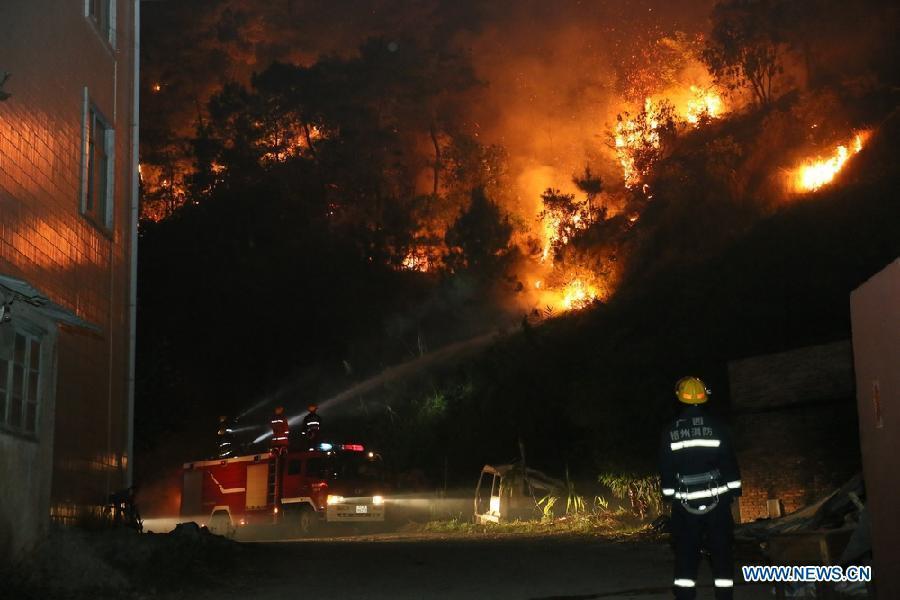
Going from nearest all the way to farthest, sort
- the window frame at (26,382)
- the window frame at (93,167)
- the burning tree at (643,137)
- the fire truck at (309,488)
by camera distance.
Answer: the window frame at (26,382) < the window frame at (93,167) < the fire truck at (309,488) < the burning tree at (643,137)

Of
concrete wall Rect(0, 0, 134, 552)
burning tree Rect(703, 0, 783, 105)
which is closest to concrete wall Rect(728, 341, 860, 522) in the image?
concrete wall Rect(0, 0, 134, 552)

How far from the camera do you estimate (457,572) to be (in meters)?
12.1

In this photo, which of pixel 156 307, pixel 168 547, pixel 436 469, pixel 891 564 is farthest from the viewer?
pixel 156 307

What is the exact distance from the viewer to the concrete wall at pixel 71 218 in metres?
11.6

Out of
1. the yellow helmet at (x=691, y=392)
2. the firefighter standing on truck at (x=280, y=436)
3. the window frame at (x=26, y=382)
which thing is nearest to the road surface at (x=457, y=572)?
the yellow helmet at (x=691, y=392)

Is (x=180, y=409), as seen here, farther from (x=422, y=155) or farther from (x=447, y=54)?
(x=447, y=54)

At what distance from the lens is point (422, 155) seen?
7031 centimetres

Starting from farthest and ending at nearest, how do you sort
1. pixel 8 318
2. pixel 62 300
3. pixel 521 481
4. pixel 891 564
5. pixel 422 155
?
pixel 422 155 < pixel 521 481 < pixel 62 300 < pixel 8 318 < pixel 891 564

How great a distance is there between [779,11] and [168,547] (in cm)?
4589

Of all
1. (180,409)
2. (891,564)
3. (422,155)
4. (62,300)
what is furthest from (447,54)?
A: (891,564)

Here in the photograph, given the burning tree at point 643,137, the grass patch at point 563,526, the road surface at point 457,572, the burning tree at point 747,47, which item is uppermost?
the burning tree at point 747,47

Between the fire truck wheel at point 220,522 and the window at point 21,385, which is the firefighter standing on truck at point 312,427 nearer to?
the fire truck wheel at point 220,522

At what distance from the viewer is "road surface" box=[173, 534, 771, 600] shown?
33.1 feet

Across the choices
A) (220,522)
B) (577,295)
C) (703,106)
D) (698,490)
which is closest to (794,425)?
(698,490)
